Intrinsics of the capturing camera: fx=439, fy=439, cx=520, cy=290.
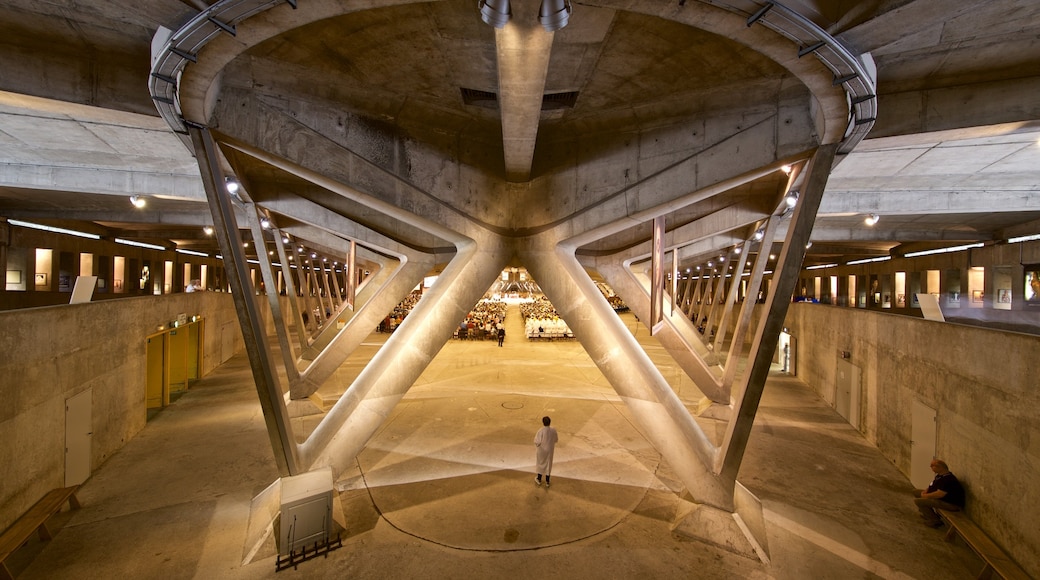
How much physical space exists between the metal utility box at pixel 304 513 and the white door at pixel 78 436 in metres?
4.98

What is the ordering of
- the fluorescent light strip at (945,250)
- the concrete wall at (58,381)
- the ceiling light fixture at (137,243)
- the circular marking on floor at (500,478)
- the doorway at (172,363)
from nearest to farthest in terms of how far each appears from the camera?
the concrete wall at (58,381) → the circular marking on floor at (500,478) → the doorway at (172,363) → the fluorescent light strip at (945,250) → the ceiling light fixture at (137,243)

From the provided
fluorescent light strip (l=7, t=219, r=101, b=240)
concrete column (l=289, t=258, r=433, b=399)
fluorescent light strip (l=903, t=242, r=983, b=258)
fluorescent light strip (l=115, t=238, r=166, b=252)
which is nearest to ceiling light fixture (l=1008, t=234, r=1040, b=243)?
fluorescent light strip (l=903, t=242, r=983, b=258)

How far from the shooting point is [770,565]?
5.80 metres

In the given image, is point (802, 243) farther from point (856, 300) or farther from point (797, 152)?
point (856, 300)

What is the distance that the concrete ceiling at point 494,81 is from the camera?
3.69 metres

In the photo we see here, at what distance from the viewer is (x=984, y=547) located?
18.4 feet

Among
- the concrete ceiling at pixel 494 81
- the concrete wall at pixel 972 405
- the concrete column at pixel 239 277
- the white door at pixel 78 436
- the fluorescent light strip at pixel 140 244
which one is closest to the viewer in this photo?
the concrete ceiling at pixel 494 81

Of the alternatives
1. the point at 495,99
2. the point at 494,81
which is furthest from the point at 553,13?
the point at 495,99

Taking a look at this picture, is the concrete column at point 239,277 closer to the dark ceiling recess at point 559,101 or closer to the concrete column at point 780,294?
the dark ceiling recess at point 559,101

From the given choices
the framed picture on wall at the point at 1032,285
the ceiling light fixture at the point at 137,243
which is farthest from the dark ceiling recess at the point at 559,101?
the ceiling light fixture at the point at 137,243

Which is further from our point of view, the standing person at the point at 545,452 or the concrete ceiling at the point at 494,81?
the standing person at the point at 545,452

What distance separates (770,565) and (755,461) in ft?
12.6

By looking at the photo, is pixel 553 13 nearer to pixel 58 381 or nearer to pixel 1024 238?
pixel 58 381

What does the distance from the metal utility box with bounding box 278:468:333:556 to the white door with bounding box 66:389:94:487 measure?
16.3 ft
